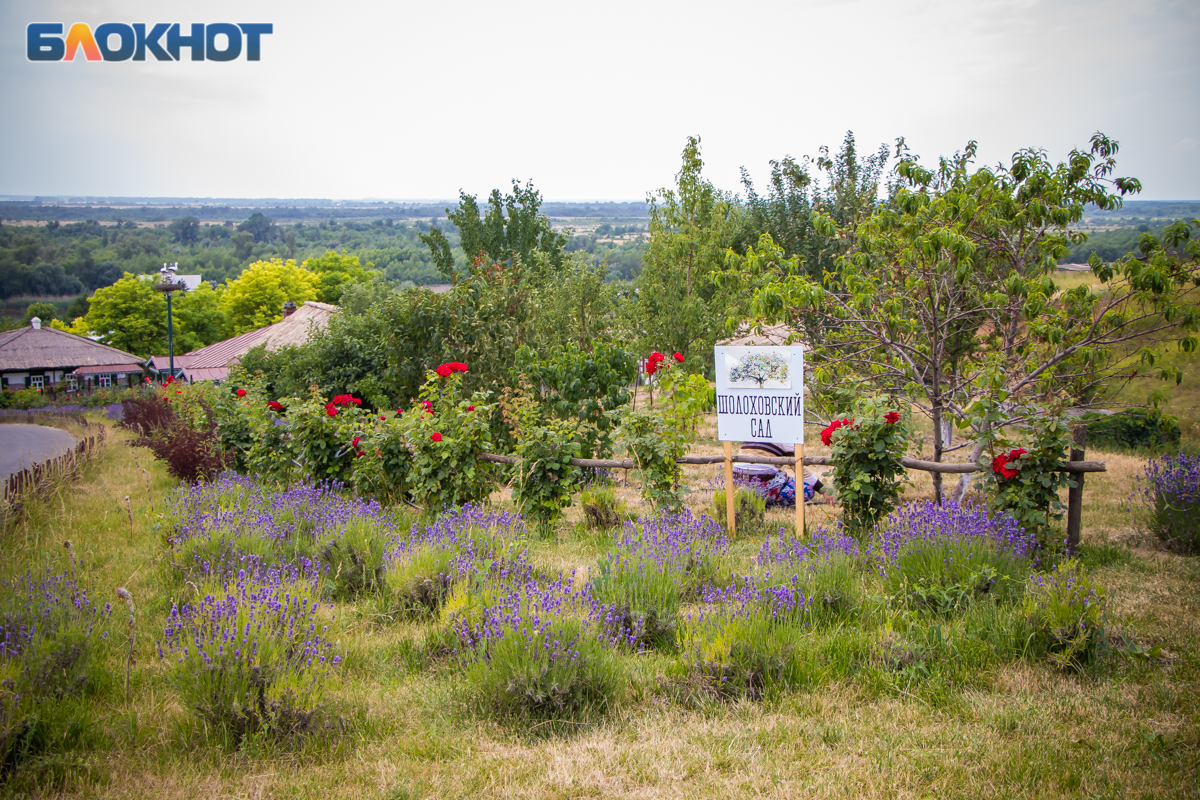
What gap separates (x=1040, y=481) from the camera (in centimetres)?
521

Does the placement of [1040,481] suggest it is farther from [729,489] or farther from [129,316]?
[129,316]

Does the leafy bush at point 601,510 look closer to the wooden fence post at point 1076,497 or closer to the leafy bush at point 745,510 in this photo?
the leafy bush at point 745,510

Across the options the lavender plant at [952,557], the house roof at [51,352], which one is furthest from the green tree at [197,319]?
the lavender plant at [952,557]

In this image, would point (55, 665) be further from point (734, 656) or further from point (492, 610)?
point (734, 656)

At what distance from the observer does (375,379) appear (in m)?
12.3

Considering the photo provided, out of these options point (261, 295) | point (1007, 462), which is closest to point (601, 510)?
point (1007, 462)

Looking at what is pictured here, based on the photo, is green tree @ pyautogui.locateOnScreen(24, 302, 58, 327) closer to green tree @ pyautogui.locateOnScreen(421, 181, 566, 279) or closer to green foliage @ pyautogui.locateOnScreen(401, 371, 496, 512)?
green tree @ pyautogui.locateOnScreen(421, 181, 566, 279)

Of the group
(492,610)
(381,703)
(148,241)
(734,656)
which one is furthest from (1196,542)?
(148,241)

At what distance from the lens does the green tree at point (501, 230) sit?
25.0 m

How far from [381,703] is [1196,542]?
21.9ft

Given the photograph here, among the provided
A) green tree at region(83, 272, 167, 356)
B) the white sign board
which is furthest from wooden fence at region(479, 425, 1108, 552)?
green tree at region(83, 272, 167, 356)

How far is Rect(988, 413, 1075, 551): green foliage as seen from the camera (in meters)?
5.18

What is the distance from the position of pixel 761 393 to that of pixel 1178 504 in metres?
3.77

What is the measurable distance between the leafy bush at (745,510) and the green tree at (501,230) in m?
18.3
